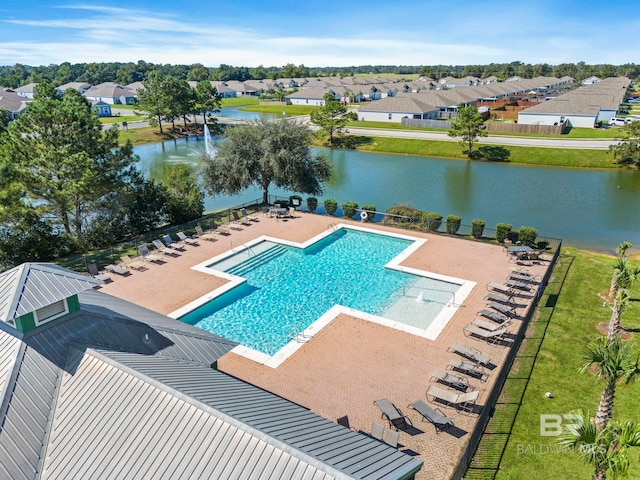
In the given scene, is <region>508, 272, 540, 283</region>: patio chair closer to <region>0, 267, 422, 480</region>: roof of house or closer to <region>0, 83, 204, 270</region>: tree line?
<region>0, 267, 422, 480</region>: roof of house

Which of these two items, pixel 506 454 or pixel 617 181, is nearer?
pixel 506 454

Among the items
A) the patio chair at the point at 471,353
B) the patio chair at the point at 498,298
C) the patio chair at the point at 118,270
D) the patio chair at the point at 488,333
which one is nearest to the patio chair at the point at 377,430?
the patio chair at the point at 471,353

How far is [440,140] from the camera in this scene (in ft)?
198

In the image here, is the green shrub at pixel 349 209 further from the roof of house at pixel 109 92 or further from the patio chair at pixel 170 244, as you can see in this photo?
the roof of house at pixel 109 92

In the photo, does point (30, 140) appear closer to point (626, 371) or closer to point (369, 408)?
point (369, 408)

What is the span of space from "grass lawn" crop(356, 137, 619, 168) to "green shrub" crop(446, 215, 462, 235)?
3000 centimetres

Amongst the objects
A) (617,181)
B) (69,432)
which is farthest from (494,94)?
(69,432)

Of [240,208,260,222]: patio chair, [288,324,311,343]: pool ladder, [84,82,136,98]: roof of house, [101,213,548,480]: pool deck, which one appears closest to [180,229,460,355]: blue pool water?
[288,324,311,343]: pool ladder

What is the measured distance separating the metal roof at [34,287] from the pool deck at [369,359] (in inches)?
248

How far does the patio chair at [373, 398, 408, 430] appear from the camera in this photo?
1234 centimetres

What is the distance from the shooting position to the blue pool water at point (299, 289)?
1803cm

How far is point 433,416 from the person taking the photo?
40.8 ft

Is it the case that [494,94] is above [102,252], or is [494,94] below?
above

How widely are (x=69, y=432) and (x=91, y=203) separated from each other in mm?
20491
